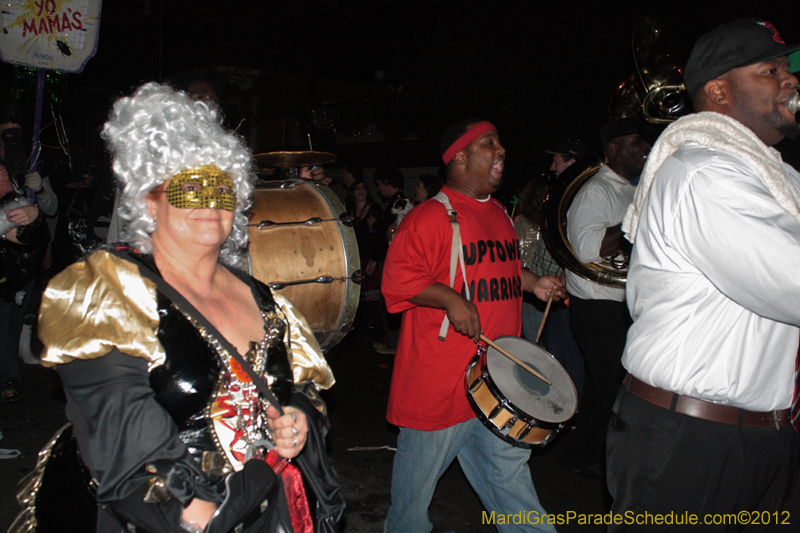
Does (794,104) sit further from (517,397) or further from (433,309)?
(433,309)

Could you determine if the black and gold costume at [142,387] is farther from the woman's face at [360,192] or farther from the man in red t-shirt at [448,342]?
the woman's face at [360,192]

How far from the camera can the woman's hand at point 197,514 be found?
1.55 meters

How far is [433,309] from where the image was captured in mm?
3000

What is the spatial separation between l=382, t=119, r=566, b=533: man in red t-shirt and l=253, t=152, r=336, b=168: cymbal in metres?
0.88

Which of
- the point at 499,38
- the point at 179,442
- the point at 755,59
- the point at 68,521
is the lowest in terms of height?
the point at 68,521

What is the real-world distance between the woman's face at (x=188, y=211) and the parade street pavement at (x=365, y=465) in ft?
4.86

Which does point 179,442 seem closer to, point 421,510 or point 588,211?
point 421,510

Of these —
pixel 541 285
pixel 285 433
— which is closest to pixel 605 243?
pixel 541 285

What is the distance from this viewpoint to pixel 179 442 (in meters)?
1.61

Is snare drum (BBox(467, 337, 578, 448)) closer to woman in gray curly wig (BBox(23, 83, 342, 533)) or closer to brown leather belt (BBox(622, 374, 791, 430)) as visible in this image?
brown leather belt (BBox(622, 374, 791, 430))

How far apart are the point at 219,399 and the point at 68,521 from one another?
53 cm

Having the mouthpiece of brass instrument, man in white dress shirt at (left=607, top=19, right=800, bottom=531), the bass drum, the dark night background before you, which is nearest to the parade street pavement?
the bass drum

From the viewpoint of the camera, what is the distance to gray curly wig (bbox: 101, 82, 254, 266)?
1.82 m

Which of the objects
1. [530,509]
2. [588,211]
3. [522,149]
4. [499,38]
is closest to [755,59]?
[588,211]
